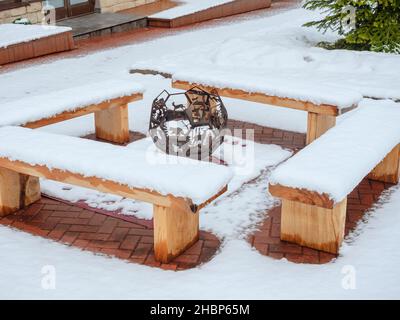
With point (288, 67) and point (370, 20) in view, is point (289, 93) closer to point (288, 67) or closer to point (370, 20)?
point (288, 67)

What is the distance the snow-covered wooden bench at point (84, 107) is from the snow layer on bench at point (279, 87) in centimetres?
73

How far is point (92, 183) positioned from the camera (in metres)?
4.37

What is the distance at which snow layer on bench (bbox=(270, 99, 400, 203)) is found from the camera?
13.6 ft

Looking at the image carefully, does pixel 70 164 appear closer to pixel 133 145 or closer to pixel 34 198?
pixel 34 198

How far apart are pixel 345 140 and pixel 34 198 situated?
103 inches

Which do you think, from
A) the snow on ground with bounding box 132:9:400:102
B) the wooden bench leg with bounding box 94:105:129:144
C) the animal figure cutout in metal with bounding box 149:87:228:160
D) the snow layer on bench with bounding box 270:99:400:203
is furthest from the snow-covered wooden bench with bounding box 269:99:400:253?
the wooden bench leg with bounding box 94:105:129:144

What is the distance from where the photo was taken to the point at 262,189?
5547 mm

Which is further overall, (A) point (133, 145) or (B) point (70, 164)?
(A) point (133, 145)

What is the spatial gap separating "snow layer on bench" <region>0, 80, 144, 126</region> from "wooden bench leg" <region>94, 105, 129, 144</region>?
26cm

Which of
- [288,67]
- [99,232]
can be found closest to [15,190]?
[99,232]

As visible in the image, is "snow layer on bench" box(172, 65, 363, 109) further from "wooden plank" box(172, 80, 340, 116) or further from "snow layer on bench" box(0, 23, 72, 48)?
"snow layer on bench" box(0, 23, 72, 48)

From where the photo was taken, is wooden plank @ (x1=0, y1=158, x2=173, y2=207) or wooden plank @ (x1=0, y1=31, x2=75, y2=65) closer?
wooden plank @ (x1=0, y1=158, x2=173, y2=207)

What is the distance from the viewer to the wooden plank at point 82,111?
225 inches
